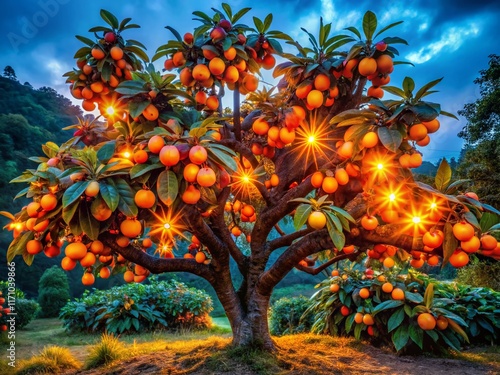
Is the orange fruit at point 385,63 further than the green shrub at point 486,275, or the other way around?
the green shrub at point 486,275

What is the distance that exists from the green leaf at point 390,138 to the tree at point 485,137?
9.75m

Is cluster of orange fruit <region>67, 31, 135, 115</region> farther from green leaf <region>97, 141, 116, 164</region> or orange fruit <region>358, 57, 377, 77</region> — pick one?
orange fruit <region>358, 57, 377, 77</region>

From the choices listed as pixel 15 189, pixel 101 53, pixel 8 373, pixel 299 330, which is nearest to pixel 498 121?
pixel 299 330

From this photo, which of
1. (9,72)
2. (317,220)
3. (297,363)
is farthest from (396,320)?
(9,72)

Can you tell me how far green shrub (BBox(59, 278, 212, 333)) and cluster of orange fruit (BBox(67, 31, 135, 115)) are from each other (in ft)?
18.4

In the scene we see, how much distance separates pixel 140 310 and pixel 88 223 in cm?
628

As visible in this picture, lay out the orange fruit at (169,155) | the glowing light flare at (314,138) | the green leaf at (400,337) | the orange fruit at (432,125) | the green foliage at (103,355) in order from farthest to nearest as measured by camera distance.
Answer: the green leaf at (400,337) < the green foliage at (103,355) < the glowing light flare at (314,138) < the orange fruit at (432,125) < the orange fruit at (169,155)

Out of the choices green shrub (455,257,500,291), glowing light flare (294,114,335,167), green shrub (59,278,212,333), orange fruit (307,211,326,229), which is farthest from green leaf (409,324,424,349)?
green shrub (455,257,500,291)

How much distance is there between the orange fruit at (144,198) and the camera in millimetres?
1857

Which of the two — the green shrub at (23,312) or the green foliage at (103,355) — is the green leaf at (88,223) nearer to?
the green foliage at (103,355)

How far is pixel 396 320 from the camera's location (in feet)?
11.8

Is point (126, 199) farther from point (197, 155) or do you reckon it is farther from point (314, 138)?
point (314, 138)

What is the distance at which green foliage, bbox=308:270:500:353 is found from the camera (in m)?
3.57

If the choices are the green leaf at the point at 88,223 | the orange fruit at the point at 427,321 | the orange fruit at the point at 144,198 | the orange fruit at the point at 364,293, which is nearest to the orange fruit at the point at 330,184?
the orange fruit at the point at 144,198
